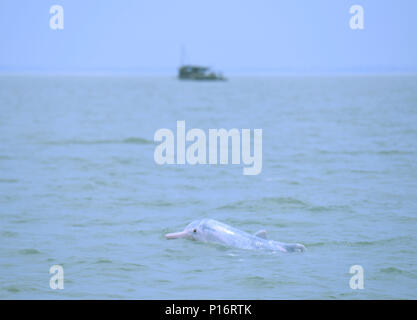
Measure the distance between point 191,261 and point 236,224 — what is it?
10.8 feet

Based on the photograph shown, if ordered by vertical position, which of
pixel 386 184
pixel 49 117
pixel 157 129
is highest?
pixel 49 117

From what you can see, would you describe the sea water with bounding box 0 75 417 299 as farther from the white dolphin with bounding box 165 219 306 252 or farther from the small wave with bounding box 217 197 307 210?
the white dolphin with bounding box 165 219 306 252

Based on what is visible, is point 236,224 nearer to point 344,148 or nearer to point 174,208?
point 174,208

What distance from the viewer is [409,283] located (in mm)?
12938

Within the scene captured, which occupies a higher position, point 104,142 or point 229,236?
point 104,142

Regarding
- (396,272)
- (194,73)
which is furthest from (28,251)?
(194,73)

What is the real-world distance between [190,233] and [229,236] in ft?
3.11

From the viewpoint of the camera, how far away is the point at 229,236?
1495 centimetres

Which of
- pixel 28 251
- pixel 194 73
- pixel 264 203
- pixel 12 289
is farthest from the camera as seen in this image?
pixel 194 73

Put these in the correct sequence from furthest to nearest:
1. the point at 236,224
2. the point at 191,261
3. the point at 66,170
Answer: the point at 66,170 → the point at 236,224 → the point at 191,261

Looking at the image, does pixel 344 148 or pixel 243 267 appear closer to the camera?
pixel 243 267

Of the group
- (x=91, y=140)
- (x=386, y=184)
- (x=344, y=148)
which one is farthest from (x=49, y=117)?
(x=386, y=184)

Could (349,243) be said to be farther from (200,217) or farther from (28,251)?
(28,251)

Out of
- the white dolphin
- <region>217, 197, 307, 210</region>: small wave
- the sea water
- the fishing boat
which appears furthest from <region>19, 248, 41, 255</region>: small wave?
the fishing boat
